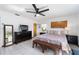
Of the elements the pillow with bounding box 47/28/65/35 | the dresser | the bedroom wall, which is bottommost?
the dresser

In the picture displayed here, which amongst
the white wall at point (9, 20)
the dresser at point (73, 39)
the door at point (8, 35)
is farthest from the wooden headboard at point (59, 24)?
the door at point (8, 35)

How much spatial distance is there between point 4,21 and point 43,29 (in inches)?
164

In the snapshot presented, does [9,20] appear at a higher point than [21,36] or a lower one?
higher

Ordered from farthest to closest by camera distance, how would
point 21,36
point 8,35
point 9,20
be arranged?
point 21,36, point 9,20, point 8,35

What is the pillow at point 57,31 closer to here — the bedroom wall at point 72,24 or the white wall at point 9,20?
the bedroom wall at point 72,24

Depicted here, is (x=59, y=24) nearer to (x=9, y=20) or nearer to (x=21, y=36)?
(x=21, y=36)

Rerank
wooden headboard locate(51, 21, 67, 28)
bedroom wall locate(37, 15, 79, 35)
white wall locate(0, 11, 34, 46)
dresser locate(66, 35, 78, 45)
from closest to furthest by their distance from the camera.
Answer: white wall locate(0, 11, 34, 46), dresser locate(66, 35, 78, 45), bedroom wall locate(37, 15, 79, 35), wooden headboard locate(51, 21, 67, 28)

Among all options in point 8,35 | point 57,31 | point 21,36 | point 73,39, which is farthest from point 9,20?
point 73,39

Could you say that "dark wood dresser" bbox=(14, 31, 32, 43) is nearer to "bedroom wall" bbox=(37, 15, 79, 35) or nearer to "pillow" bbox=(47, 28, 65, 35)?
"pillow" bbox=(47, 28, 65, 35)

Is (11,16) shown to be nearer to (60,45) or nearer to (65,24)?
(60,45)

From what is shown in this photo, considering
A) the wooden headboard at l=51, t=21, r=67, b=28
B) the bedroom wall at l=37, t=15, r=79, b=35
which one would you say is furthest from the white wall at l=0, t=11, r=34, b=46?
the bedroom wall at l=37, t=15, r=79, b=35

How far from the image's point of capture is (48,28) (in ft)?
20.4
